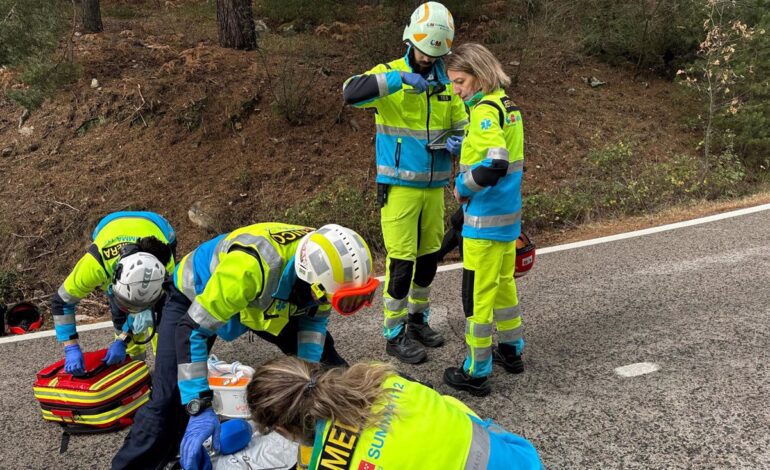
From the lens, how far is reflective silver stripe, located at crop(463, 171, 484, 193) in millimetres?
3469

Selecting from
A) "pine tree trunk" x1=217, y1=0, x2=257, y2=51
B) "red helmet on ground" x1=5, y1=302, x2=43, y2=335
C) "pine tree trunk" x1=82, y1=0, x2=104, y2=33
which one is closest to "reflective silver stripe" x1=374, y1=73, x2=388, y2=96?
"red helmet on ground" x1=5, y1=302, x2=43, y2=335

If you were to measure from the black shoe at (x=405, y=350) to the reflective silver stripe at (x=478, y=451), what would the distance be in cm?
207

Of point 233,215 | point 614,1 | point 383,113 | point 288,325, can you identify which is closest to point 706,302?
point 383,113

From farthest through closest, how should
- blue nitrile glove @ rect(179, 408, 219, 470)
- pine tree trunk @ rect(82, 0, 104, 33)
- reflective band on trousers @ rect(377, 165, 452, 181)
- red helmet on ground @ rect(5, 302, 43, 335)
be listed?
pine tree trunk @ rect(82, 0, 104, 33), red helmet on ground @ rect(5, 302, 43, 335), reflective band on trousers @ rect(377, 165, 452, 181), blue nitrile glove @ rect(179, 408, 219, 470)

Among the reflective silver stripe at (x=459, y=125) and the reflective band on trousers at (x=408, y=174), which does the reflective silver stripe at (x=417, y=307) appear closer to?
the reflective band on trousers at (x=408, y=174)

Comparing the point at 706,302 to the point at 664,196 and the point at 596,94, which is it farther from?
the point at 596,94

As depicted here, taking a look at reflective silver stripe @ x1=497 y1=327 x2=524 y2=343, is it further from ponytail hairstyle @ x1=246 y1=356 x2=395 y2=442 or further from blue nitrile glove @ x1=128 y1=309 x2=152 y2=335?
blue nitrile glove @ x1=128 y1=309 x2=152 y2=335

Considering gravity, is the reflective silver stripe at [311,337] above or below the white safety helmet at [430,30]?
below

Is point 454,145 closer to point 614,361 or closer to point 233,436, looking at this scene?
point 614,361

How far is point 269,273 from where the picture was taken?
281cm

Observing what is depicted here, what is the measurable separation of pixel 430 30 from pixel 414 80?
1.24 feet

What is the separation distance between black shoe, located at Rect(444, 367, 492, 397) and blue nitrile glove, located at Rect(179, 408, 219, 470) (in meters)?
1.68

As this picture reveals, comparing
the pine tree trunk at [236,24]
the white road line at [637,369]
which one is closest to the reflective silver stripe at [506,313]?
the white road line at [637,369]

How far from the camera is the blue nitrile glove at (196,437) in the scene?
261 cm
